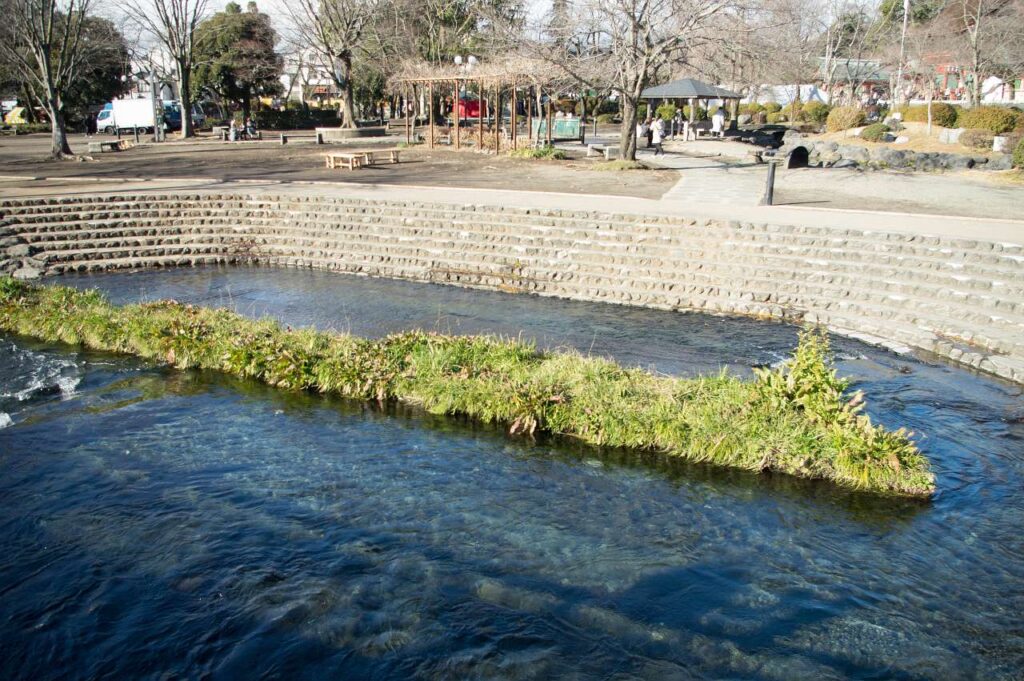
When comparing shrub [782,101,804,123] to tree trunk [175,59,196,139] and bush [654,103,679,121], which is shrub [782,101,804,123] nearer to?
bush [654,103,679,121]

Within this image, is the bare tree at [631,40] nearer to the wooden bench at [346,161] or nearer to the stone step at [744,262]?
the wooden bench at [346,161]

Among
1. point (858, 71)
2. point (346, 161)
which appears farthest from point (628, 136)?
point (858, 71)

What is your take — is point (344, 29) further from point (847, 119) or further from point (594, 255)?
point (594, 255)

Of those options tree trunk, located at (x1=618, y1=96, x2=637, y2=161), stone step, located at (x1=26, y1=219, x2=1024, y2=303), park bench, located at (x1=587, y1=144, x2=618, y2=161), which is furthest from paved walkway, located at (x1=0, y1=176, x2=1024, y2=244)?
park bench, located at (x1=587, y1=144, x2=618, y2=161)

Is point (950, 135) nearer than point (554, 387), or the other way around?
point (554, 387)

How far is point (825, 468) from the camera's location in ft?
27.9

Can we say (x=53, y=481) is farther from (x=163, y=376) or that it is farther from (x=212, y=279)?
(x=212, y=279)

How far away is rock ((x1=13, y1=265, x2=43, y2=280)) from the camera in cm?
1688

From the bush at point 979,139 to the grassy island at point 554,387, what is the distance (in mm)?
21473

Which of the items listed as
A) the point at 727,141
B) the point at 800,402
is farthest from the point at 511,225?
the point at 727,141

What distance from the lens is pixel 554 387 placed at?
9938 millimetres

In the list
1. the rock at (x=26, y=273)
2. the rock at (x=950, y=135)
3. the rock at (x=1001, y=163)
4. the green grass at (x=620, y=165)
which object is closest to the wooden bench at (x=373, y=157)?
the green grass at (x=620, y=165)

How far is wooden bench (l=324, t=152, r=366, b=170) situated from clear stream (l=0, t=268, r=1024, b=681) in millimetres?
18818

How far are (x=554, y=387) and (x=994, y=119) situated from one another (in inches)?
1097
